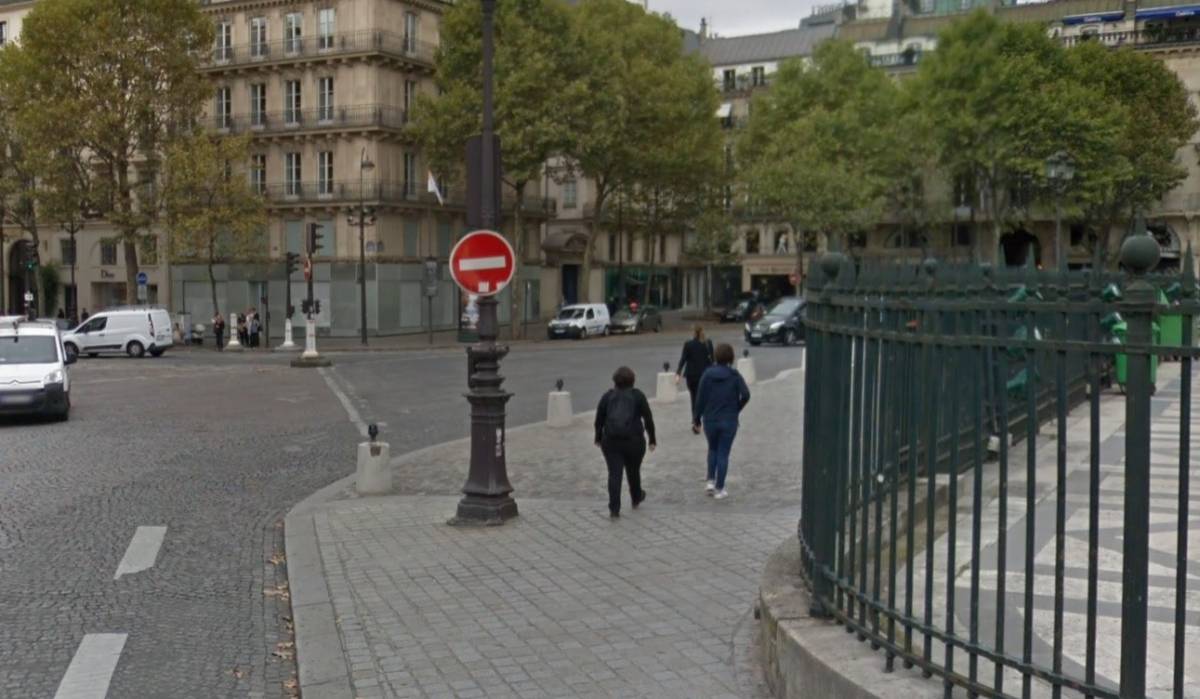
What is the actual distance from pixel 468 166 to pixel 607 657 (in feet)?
17.7

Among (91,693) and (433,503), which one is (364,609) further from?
(433,503)

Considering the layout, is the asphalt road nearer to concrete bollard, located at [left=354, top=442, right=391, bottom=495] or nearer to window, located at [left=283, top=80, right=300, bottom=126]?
concrete bollard, located at [left=354, top=442, right=391, bottom=495]

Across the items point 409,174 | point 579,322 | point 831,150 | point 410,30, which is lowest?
point 579,322

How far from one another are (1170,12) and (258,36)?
44.1 metres

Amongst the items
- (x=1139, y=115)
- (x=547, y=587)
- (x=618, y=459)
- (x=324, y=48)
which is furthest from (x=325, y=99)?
(x=547, y=587)

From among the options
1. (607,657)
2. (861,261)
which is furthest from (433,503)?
(861,261)

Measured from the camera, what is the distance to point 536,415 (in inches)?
813

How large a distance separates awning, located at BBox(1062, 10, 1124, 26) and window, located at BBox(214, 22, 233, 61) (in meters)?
41.3

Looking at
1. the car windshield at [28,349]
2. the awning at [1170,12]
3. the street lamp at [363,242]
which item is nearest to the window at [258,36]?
the street lamp at [363,242]

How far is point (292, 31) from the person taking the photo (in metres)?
54.9

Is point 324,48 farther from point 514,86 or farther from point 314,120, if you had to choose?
point 514,86

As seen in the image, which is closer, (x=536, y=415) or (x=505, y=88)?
(x=536, y=415)

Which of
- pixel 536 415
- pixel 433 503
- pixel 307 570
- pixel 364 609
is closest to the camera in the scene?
pixel 364 609

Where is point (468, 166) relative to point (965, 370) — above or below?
above
